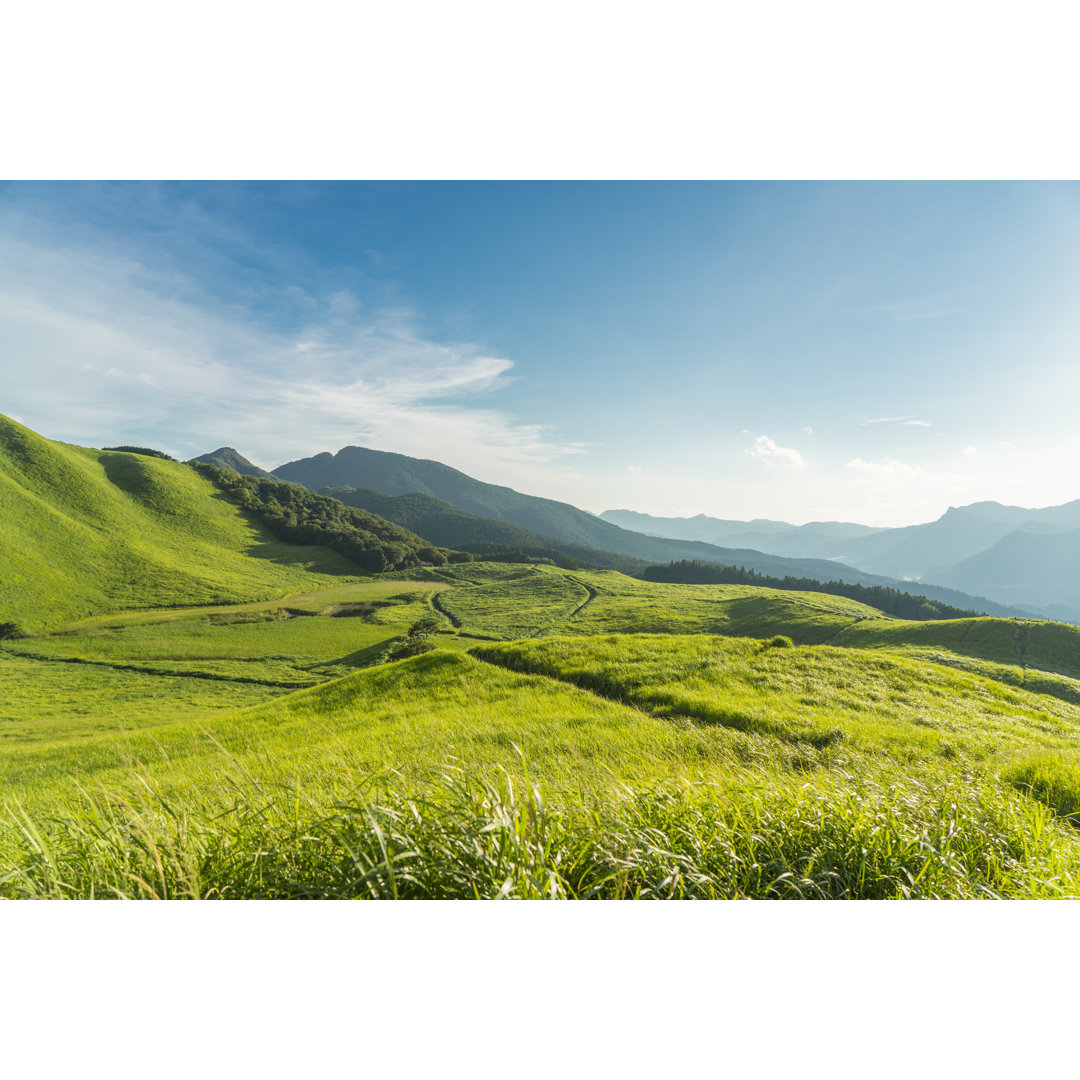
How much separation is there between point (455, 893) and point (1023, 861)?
433 centimetres

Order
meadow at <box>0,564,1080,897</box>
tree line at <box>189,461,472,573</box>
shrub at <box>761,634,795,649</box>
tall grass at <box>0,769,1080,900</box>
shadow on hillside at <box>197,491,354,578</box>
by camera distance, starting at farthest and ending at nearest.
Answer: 1. tree line at <box>189,461,472,573</box>
2. shadow on hillside at <box>197,491,354,578</box>
3. shrub at <box>761,634,795,649</box>
4. meadow at <box>0,564,1080,897</box>
5. tall grass at <box>0,769,1080,900</box>

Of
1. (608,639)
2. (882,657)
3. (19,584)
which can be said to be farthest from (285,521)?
(882,657)

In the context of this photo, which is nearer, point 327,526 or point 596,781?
point 596,781

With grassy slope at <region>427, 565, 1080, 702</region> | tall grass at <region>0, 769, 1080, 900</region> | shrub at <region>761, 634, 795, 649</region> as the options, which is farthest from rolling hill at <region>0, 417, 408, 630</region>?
tall grass at <region>0, 769, 1080, 900</region>

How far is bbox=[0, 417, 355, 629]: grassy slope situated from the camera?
229 feet

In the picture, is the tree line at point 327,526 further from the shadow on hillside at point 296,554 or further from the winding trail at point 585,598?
the winding trail at point 585,598

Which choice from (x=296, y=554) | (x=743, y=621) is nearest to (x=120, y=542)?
(x=296, y=554)

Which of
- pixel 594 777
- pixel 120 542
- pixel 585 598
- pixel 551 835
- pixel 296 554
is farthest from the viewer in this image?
pixel 296 554

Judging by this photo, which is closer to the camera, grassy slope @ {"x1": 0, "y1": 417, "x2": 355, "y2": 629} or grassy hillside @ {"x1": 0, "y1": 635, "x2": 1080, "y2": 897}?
grassy hillside @ {"x1": 0, "y1": 635, "x2": 1080, "y2": 897}

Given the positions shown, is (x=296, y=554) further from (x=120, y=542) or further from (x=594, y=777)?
(x=594, y=777)

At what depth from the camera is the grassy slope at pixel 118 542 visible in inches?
2744

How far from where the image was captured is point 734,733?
9.20 m

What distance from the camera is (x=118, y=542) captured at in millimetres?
84312

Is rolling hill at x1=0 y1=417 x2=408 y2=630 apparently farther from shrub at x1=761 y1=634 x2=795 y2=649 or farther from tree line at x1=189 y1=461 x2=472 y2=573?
shrub at x1=761 y1=634 x2=795 y2=649
